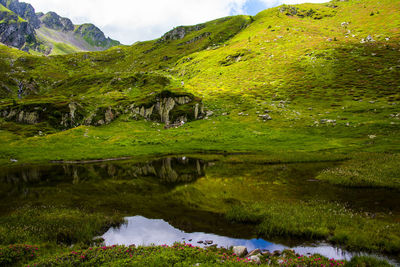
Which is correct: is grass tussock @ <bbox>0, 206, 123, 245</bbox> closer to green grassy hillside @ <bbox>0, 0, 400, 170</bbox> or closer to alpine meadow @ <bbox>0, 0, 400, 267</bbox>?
alpine meadow @ <bbox>0, 0, 400, 267</bbox>

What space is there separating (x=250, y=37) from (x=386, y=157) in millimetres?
150323

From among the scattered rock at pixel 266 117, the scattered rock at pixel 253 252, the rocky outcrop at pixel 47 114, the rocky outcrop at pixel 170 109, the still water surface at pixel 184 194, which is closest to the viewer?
the scattered rock at pixel 253 252

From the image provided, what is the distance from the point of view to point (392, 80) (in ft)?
250

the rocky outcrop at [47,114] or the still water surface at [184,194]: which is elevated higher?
the rocky outcrop at [47,114]

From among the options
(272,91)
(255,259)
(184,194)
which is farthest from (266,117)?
(255,259)

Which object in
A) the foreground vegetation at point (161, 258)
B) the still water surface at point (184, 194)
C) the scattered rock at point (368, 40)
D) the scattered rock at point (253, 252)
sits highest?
the scattered rock at point (368, 40)

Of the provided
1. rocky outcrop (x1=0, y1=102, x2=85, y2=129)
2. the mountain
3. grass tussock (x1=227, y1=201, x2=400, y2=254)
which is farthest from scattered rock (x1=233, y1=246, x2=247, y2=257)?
rocky outcrop (x1=0, y1=102, x2=85, y2=129)

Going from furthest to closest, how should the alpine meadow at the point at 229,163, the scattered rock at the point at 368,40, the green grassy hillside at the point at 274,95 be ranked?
1. the scattered rock at the point at 368,40
2. the green grassy hillside at the point at 274,95
3. the alpine meadow at the point at 229,163

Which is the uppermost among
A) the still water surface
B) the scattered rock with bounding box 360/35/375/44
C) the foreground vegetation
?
the scattered rock with bounding box 360/35/375/44

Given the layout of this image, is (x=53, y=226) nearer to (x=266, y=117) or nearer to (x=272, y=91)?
(x=266, y=117)

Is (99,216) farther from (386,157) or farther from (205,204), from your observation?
(386,157)

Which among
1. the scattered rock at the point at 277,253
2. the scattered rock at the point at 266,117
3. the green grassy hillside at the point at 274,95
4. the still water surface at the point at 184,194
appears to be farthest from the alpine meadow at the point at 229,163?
the scattered rock at the point at 266,117

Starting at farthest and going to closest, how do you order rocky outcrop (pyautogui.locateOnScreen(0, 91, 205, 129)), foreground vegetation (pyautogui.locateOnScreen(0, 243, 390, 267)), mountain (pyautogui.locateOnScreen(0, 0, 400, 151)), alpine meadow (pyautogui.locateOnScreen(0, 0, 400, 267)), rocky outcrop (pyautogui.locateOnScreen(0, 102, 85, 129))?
rocky outcrop (pyautogui.locateOnScreen(0, 91, 205, 129))
rocky outcrop (pyautogui.locateOnScreen(0, 102, 85, 129))
mountain (pyautogui.locateOnScreen(0, 0, 400, 151))
alpine meadow (pyautogui.locateOnScreen(0, 0, 400, 267))
foreground vegetation (pyautogui.locateOnScreen(0, 243, 390, 267))

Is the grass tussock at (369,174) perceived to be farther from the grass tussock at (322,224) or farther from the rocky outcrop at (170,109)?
the rocky outcrop at (170,109)
